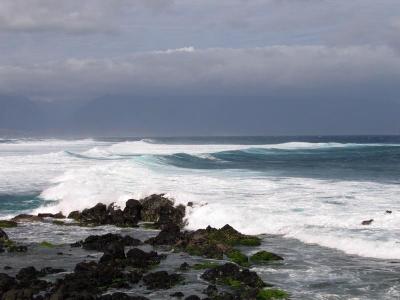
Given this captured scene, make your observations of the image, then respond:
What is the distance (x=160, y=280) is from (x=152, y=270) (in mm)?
1985

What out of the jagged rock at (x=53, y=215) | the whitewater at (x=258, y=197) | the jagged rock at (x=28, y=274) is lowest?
the jagged rock at (x=53, y=215)

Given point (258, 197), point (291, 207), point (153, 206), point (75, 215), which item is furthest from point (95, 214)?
point (291, 207)

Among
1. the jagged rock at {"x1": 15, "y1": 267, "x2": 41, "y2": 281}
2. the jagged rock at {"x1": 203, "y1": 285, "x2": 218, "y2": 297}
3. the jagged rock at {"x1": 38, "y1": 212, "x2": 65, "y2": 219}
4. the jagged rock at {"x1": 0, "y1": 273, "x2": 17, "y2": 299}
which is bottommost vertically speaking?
the jagged rock at {"x1": 38, "y1": 212, "x2": 65, "y2": 219}

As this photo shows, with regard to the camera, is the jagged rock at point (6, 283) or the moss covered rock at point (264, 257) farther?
the moss covered rock at point (264, 257)

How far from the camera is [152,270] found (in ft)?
69.3

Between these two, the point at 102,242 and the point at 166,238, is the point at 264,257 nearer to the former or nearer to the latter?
the point at 166,238

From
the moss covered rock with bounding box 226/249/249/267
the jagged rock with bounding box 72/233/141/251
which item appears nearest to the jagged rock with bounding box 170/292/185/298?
the moss covered rock with bounding box 226/249/249/267

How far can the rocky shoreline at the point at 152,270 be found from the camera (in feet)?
57.9

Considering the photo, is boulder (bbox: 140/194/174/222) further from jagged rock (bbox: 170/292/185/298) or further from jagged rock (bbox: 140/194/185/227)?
jagged rock (bbox: 170/292/185/298)

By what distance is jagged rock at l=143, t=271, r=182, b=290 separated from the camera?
18.8 metres

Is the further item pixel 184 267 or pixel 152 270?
pixel 184 267

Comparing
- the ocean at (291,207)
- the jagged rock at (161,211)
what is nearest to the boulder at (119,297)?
the ocean at (291,207)

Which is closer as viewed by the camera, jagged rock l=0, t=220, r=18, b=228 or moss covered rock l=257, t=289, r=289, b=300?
moss covered rock l=257, t=289, r=289, b=300

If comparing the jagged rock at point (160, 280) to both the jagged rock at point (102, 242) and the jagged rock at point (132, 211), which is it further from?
the jagged rock at point (132, 211)
